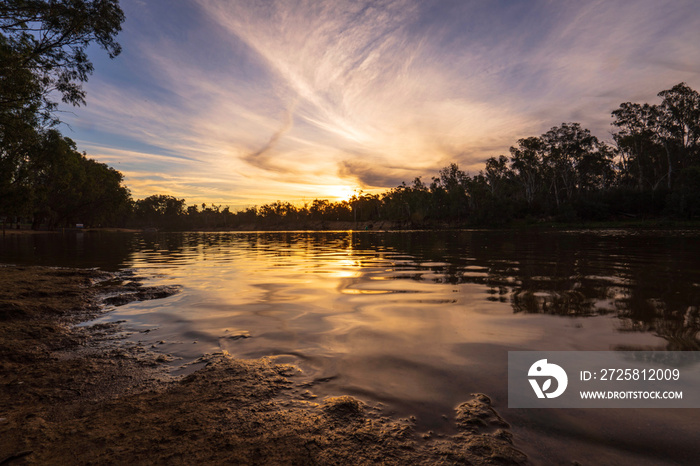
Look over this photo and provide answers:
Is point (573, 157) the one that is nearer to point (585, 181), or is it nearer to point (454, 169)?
point (585, 181)

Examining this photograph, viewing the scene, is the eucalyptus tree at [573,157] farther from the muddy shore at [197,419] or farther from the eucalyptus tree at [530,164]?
the muddy shore at [197,419]

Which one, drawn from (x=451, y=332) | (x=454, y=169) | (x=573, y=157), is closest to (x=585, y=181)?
(x=573, y=157)

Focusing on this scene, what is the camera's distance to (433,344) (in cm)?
441

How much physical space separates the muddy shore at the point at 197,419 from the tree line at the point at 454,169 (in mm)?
16058

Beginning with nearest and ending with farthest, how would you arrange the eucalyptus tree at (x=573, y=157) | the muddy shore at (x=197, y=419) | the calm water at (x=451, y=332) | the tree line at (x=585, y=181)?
1. the muddy shore at (x=197, y=419)
2. the calm water at (x=451, y=332)
3. the tree line at (x=585, y=181)
4. the eucalyptus tree at (x=573, y=157)

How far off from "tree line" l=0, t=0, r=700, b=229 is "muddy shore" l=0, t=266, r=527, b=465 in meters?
16.1

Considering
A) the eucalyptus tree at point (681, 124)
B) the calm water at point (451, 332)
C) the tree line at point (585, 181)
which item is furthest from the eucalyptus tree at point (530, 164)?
the calm water at point (451, 332)

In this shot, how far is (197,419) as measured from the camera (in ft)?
8.70

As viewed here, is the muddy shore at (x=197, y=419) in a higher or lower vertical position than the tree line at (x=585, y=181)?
lower

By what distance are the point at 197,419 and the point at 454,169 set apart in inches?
4692

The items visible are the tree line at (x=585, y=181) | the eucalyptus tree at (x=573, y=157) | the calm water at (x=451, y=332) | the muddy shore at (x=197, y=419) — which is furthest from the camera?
Result: the eucalyptus tree at (x=573, y=157)

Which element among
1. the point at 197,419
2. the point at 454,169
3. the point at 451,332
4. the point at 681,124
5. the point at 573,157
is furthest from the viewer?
the point at 454,169

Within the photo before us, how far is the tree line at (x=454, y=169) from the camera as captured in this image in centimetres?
1455

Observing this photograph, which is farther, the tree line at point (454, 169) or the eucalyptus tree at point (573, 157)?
the eucalyptus tree at point (573, 157)
